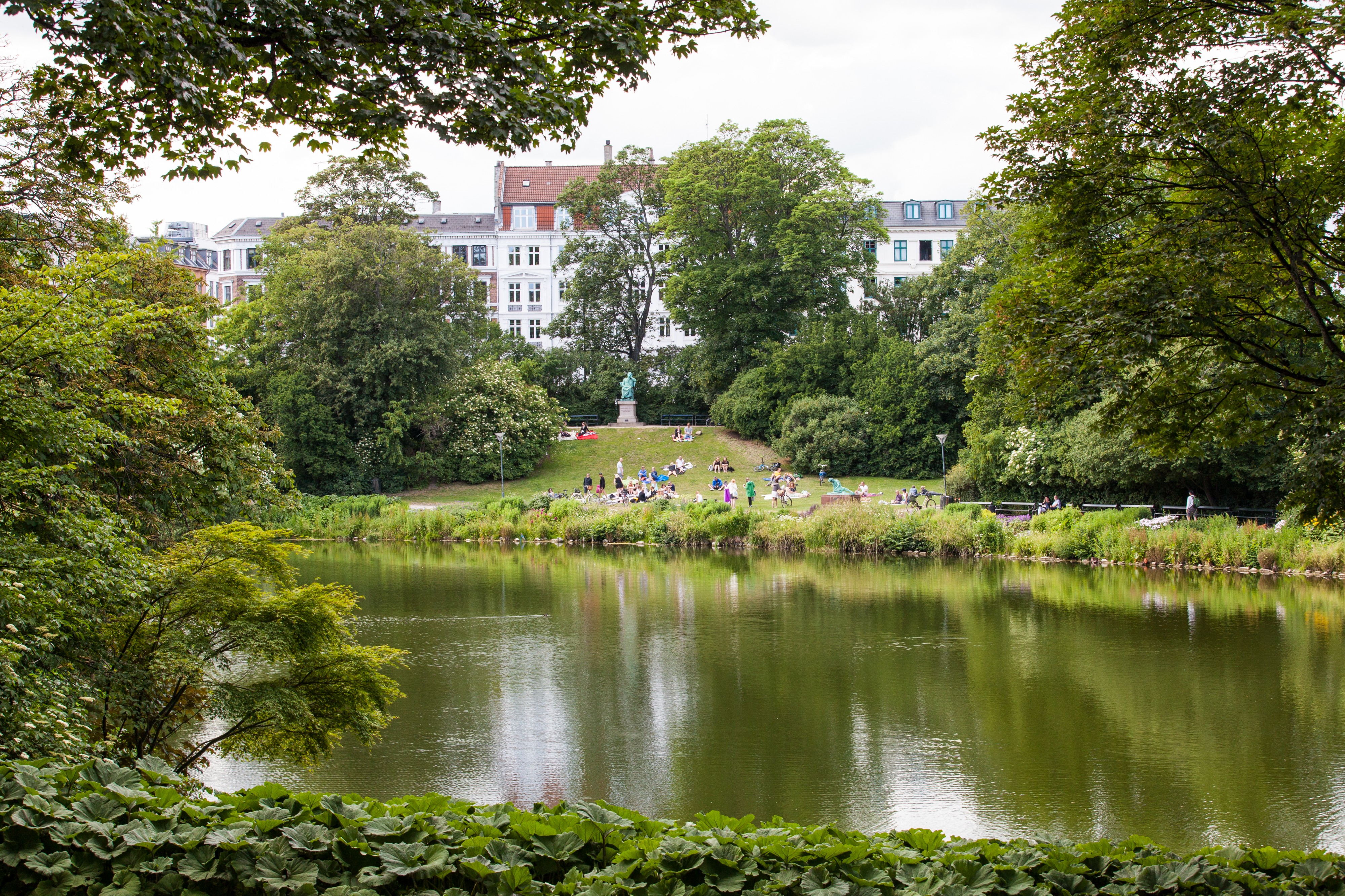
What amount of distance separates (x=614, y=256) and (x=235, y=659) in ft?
167

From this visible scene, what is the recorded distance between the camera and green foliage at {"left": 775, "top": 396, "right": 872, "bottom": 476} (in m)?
45.5

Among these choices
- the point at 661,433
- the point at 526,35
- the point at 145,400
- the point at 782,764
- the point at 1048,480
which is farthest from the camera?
the point at 661,433

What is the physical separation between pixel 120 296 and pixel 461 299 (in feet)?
118

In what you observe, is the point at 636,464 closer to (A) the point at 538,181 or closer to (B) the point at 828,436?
(B) the point at 828,436

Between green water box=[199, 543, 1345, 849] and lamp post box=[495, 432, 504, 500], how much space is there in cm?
1893

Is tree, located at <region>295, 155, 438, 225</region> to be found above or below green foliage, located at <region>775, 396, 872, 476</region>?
above

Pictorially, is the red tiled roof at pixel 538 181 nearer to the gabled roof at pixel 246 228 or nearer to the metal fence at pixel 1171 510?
the gabled roof at pixel 246 228

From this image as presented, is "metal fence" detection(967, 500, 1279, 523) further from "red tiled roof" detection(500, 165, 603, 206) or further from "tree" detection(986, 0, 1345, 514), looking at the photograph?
"red tiled roof" detection(500, 165, 603, 206)

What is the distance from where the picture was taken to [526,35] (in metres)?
6.58

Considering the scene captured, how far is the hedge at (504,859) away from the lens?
4234mm

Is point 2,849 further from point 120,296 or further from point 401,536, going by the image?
point 401,536

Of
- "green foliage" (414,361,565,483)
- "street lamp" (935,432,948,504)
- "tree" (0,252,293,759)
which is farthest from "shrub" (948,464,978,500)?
"tree" (0,252,293,759)

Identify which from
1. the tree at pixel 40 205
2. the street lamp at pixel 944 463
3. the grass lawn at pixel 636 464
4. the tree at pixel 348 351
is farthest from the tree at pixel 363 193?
the tree at pixel 40 205

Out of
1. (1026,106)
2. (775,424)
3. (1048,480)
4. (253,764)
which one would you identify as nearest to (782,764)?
(253,764)
